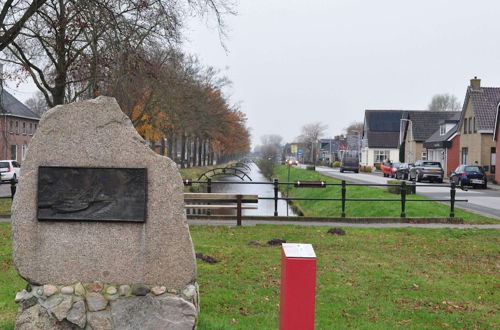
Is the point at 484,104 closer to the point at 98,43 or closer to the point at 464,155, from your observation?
the point at 464,155

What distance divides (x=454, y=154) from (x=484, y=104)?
21.9 feet

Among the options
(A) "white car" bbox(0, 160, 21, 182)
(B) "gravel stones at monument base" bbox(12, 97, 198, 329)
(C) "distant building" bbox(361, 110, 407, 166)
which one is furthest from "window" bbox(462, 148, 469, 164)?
(B) "gravel stones at monument base" bbox(12, 97, 198, 329)

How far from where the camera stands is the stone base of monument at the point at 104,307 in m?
5.50

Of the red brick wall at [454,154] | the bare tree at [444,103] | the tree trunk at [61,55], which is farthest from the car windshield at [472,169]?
the bare tree at [444,103]

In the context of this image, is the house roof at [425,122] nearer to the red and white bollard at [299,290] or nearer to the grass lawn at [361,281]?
the grass lawn at [361,281]

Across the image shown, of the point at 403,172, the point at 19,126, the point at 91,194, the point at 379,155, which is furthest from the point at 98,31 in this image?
the point at 379,155

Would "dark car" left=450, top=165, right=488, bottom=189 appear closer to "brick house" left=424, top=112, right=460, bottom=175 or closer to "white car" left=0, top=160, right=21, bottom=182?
"brick house" left=424, top=112, right=460, bottom=175

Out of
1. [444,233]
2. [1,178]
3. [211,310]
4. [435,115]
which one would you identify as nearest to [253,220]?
[444,233]

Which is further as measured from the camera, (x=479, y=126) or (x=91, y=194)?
(x=479, y=126)

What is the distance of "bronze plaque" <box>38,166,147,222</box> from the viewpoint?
5652mm

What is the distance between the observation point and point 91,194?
574 cm

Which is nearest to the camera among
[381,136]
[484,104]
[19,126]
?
[484,104]

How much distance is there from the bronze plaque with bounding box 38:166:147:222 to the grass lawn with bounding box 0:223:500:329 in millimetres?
1385

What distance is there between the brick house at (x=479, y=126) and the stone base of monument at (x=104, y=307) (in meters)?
39.9
